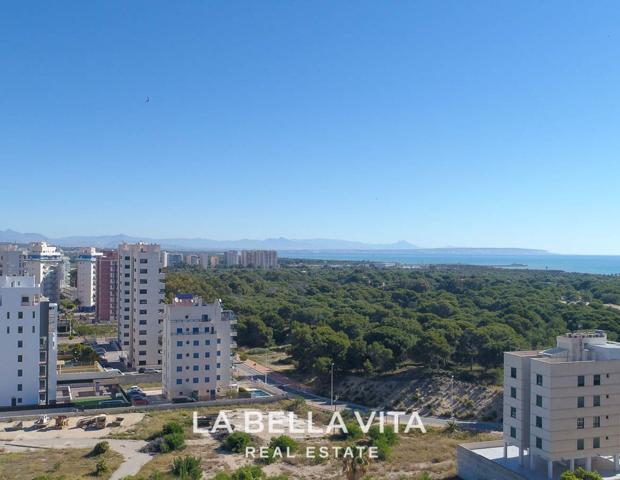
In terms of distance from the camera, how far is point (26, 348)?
131ft

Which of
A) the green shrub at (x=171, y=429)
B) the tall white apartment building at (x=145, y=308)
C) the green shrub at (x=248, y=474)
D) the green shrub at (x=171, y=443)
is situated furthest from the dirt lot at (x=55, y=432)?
the tall white apartment building at (x=145, y=308)

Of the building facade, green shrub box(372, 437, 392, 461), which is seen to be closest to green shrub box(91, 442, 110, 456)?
green shrub box(372, 437, 392, 461)

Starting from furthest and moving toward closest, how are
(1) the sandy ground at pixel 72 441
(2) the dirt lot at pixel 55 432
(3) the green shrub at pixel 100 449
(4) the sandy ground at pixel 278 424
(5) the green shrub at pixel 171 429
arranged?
(4) the sandy ground at pixel 278 424
(2) the dirt lot at pixel 55 432
(5) the green shrub at pixel 171 429
(3) the green shrub at pixel 100 449
(1) the sandy ground at pixel 72 441

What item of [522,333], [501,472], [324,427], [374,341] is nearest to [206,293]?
[374,341]

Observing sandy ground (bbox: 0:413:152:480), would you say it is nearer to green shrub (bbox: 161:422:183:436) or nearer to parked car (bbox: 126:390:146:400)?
green shrub (bbox: 161:422:183:436)

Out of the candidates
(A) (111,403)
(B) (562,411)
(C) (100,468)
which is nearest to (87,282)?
(A) (111,403)

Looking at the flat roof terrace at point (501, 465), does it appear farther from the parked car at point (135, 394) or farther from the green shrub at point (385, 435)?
the parked car at point (135, 394)

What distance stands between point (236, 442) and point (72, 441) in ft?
29.9

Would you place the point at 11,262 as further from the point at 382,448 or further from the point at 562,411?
the point at 562,411

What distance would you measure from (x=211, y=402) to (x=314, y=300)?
49.5m

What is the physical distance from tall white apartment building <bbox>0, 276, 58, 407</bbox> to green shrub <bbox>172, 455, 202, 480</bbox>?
16.6 meters

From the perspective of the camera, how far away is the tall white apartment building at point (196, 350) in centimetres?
4247

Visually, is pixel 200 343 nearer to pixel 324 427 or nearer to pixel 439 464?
pixel 324 427

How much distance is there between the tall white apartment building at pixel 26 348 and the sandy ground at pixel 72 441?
379 centimetres
